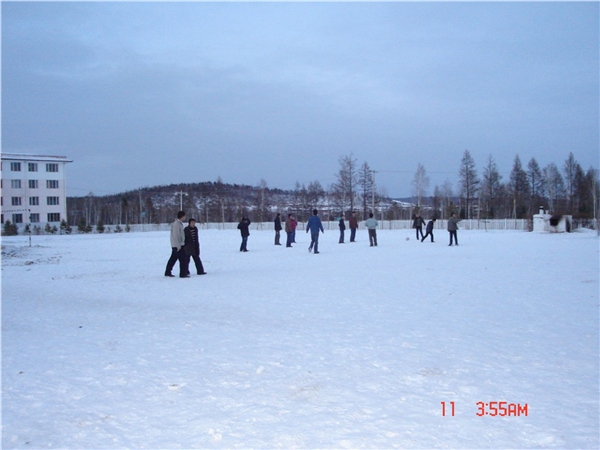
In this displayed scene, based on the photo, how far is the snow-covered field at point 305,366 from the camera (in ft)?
13.6

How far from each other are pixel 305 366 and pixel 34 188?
8019cm

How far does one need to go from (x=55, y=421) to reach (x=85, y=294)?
795cm

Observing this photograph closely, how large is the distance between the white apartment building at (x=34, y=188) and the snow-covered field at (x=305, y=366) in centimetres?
7120

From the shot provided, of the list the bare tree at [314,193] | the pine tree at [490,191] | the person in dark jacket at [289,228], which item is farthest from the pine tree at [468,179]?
the person in dark jacket at [289,228]

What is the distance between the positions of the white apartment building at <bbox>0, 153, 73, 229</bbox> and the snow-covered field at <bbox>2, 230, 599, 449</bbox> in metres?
71.2

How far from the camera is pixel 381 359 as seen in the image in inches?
238

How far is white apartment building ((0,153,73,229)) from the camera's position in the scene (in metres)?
72.8

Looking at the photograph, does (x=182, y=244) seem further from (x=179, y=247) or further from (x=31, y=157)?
(x=31, y=157)

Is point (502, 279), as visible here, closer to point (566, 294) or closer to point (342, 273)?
point (566, 294)

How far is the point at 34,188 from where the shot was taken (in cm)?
7494

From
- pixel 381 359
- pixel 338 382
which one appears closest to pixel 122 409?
pixel 338 382
